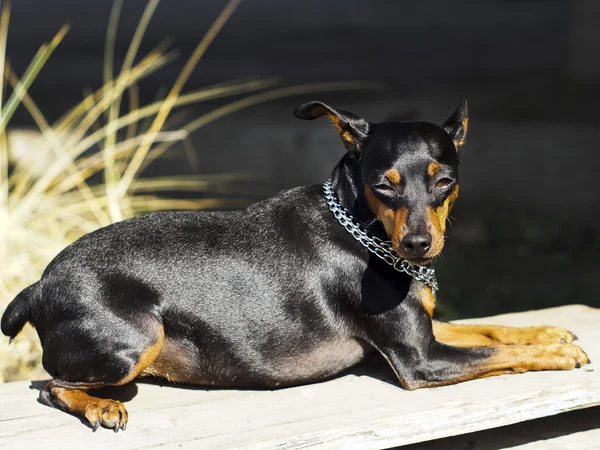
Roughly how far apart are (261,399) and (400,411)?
63cm

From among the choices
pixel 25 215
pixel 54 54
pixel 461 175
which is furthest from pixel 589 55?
pixel 54 54

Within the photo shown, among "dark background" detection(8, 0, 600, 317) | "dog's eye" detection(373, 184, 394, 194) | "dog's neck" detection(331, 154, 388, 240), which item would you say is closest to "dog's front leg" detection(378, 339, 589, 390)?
"dog's neck" detection(331, 154, 388, 240)

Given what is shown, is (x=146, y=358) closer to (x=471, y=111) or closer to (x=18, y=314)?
(x=18, y=314)

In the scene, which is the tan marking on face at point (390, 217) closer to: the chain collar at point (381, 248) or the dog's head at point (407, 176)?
the dog's head at point (407, 176)

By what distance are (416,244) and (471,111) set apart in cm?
617

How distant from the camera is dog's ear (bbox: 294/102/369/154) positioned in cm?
381

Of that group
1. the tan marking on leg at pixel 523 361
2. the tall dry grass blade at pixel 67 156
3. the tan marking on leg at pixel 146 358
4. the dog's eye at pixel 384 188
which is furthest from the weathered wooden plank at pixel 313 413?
the tall dry grass blade at pixel 67 156

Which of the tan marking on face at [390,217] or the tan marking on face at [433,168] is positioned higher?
the tan marking on face at [433,168]

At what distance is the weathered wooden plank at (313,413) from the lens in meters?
3.43

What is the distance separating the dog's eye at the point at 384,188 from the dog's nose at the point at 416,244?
259 millimetres

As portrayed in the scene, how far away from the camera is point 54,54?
15328 millimetres

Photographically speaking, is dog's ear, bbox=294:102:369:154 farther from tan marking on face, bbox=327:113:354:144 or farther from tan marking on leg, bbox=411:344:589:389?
tan marking on leg, bbox=411:344:589:389

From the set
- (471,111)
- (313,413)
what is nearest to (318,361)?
(313,413)

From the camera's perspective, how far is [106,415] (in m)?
3.50
